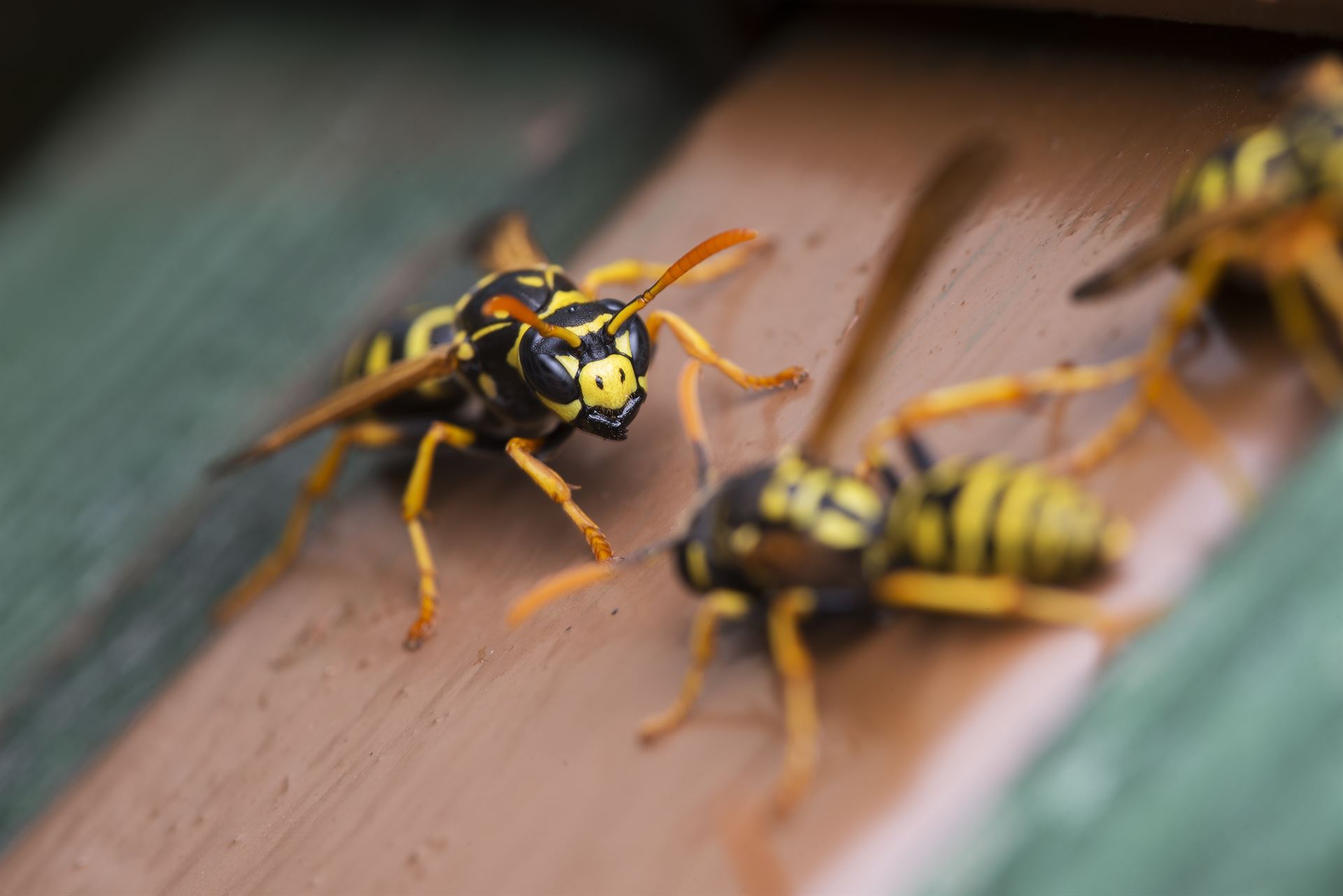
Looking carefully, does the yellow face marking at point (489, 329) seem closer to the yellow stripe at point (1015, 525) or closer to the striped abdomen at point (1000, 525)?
the striped abdomen at point (1000, 525)

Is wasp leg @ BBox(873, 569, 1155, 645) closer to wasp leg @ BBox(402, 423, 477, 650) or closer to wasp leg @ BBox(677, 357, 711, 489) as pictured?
wasp leg @ BBox(677, 357, 711, 489)

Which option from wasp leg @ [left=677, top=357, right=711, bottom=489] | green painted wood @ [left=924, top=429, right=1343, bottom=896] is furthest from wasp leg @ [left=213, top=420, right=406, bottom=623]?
green painted wood @ [left=924, top=429, right=1343, bottom=896]

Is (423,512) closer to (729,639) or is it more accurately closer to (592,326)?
(592,326)

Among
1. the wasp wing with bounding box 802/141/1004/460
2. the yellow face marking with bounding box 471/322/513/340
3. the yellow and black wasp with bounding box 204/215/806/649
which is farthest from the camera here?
the yellow face marking with bounding box 471/322/513/340

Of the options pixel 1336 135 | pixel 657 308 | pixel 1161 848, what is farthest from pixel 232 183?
pixel 1161 848

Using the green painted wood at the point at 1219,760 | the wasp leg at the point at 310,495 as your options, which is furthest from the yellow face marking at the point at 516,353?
the green painted wood at the point at 1219,760

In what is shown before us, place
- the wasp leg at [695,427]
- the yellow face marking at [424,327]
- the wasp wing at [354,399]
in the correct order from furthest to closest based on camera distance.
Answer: the yellow face marking at [424,327] → the wasp wing at [354,399] → the wasp leg at [695,427]
